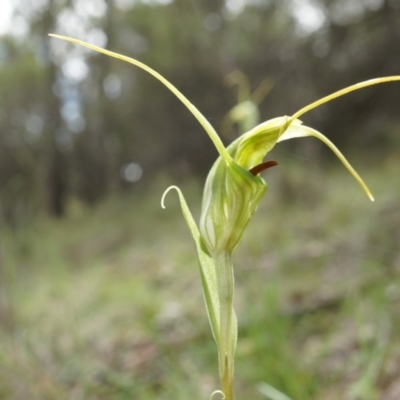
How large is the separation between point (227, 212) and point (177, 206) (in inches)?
226

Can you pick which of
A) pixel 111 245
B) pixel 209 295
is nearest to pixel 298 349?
pixel 209 295

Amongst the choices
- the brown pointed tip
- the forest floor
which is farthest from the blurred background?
the brown pointed tip

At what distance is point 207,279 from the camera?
0.42 meters

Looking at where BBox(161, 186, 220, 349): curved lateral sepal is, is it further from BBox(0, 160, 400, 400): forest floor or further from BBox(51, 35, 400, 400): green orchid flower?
BBox(0, 160, 400, 400): forest floor

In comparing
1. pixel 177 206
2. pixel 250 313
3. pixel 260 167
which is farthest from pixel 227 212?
pixel 177 206

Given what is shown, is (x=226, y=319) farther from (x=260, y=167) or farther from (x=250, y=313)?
(x=250, y=313)

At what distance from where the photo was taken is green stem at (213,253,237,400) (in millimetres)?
411

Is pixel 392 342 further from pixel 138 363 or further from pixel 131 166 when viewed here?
pixel 131 166

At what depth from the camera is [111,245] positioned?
17.2 ft

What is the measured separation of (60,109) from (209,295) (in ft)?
25.8

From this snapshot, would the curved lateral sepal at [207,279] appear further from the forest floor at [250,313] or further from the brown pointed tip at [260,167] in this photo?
the forest floor at [250,313]

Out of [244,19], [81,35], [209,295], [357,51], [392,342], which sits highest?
[81,35]

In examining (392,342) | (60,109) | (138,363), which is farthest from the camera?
(60,109)

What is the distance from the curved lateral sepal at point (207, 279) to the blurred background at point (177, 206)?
0.18 meters
